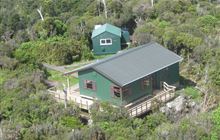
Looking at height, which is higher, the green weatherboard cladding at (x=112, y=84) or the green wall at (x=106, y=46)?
the green weatherboard cladding at (x=112, y=84)

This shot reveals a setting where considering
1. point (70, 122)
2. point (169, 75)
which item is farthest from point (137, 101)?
point (70, 122)

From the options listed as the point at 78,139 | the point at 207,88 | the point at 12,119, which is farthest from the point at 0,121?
the point at 207,88

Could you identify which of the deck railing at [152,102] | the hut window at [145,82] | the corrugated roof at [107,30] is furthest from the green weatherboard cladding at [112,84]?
the corrugated roof at [107,30]

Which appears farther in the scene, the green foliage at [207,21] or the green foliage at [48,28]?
the green foliage at [48,28]

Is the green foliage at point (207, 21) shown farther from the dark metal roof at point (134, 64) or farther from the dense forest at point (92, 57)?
the dark metal roof at point (134, 64)

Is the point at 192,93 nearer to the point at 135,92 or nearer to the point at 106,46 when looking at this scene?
the point at 135,92

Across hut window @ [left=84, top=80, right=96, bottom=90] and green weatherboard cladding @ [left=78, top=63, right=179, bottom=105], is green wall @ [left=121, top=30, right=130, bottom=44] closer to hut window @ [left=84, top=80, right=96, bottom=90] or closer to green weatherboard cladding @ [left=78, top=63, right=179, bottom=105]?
green weatherboard cladding @ [left=78, top=63, right=179, bottom=105]

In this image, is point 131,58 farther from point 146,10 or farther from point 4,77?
point 146,10
